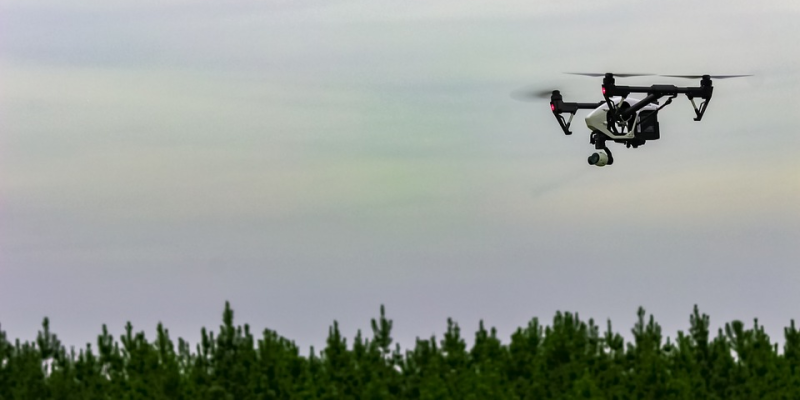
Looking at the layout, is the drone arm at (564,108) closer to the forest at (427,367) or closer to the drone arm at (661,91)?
the drone arm at (661,91)

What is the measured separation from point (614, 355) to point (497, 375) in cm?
406

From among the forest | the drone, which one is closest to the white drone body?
the drone

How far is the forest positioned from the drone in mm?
8360

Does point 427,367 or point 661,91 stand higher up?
point 661,91

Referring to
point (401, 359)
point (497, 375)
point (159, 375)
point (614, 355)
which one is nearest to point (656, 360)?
point (614, 355)

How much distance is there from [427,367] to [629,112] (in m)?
15.1

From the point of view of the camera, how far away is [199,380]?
37.6m

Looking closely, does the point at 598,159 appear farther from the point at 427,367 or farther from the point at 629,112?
the point at 427,367

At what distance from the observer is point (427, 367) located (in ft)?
127

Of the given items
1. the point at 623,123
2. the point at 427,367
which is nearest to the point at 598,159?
the point at 623,123

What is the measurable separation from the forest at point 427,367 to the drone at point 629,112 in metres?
8.36

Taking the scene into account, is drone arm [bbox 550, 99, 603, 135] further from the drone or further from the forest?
the forest

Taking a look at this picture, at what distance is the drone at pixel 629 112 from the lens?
155ft

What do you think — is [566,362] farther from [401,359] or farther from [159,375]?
[159,375]
